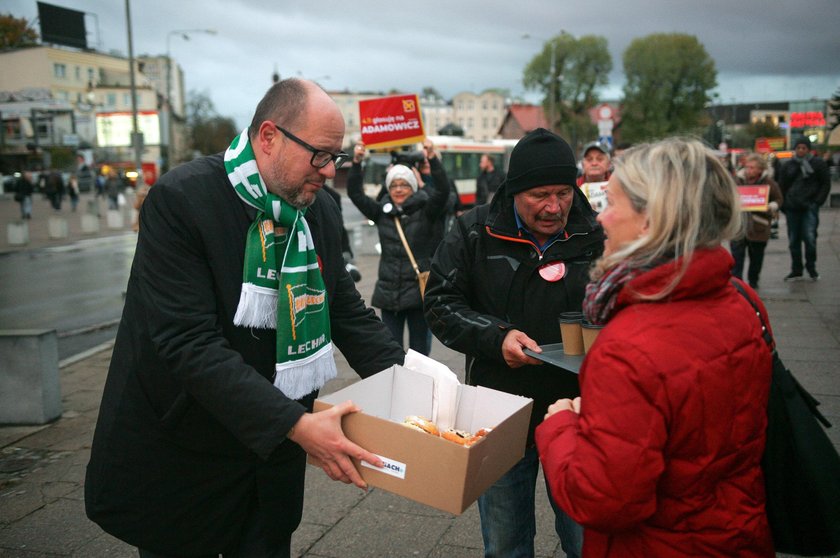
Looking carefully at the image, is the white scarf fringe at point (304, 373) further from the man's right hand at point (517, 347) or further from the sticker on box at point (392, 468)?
the man's right hand at point (517, 347)

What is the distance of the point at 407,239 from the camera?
6176mm

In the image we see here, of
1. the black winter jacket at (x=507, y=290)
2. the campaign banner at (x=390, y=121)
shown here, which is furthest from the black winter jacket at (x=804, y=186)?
the black winter jacket at (x=507, y=290)

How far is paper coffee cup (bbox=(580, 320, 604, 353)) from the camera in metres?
2.12

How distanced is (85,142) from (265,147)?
243 feet

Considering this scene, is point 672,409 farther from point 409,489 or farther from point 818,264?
point 818,264

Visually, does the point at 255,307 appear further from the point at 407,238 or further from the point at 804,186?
the point at 804,186

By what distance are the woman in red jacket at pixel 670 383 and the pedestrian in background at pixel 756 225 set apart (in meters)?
8.50

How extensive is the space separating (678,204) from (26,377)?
5.09m

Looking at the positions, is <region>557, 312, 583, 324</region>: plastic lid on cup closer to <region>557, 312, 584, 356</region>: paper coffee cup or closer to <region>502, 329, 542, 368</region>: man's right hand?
<region>557, 312, 584, 356</region>: paper coffee cup

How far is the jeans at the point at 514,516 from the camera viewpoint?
2676 millimetres

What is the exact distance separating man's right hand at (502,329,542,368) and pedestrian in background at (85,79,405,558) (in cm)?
64

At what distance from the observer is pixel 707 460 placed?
1.61 meters

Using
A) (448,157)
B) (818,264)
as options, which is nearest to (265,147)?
(818,264)

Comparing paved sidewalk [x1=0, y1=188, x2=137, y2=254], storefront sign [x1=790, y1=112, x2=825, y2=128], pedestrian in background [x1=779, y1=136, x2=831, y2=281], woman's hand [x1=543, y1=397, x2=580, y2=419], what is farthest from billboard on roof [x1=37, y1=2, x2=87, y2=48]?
storefront sign [x1=790, y1=112, x2=825, y2=128]
